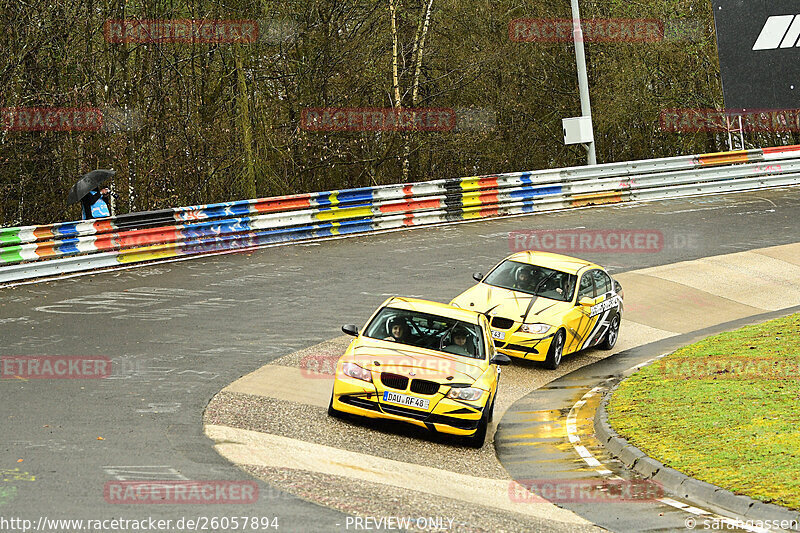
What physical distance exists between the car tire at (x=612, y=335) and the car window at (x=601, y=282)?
0.55 m

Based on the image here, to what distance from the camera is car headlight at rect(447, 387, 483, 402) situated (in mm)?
11570

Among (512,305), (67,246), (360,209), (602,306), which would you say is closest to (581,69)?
(360,209)

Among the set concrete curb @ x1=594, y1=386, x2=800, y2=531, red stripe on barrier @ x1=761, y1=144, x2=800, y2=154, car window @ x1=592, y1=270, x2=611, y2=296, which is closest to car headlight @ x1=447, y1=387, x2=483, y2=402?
concrete curb @ x1=594, y1=386, x2=800, y2=531

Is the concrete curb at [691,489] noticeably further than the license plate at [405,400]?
No

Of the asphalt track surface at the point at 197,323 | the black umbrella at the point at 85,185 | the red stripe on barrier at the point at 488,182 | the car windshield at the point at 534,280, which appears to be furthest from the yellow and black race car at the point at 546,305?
the red stripe on barrier at the point at 488,182

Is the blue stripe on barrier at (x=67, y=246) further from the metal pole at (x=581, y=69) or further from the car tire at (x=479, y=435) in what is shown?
the metal pole at (x=581, y=69)

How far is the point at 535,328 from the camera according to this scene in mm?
15688

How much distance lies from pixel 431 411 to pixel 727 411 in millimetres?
3823

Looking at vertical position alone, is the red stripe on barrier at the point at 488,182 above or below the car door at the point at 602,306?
above

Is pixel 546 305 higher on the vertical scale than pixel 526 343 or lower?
higher

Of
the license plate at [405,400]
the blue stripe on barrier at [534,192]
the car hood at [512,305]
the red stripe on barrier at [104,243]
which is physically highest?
the red stripe on barrier at [104,243]

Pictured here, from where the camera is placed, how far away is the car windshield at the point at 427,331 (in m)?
12.6

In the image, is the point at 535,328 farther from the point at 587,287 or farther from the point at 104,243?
the point at 104,243

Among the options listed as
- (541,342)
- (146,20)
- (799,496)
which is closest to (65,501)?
(799,496)
